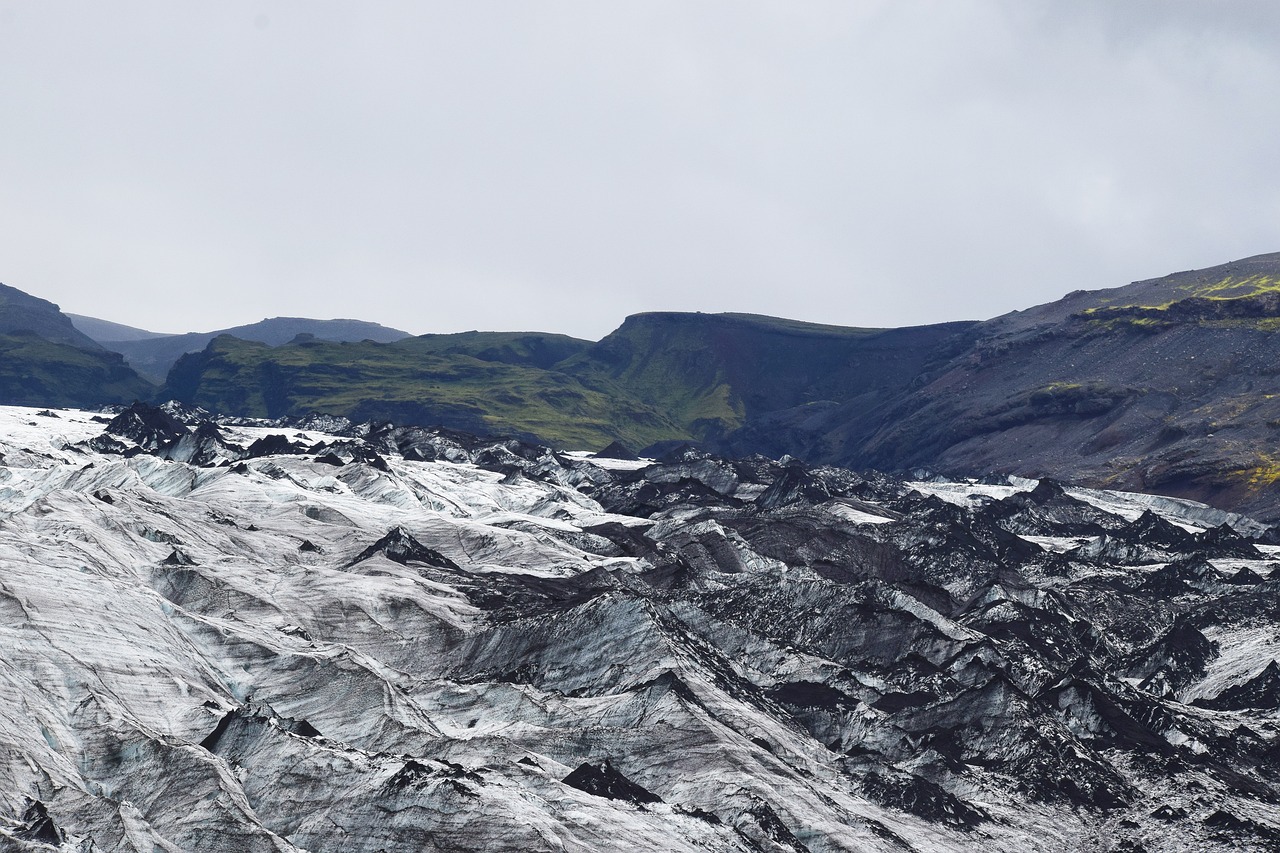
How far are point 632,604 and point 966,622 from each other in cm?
4509

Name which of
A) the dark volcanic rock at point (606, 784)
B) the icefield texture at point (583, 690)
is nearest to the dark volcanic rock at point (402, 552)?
the icefield texture at point (583, 690)

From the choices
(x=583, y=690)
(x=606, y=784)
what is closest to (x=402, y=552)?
(x=583, y=690)

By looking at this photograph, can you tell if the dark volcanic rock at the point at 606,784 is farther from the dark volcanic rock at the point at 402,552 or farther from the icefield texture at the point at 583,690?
the dark volcanic rock at the point at 402,552

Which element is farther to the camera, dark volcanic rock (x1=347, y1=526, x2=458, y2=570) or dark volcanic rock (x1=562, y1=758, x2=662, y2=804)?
dark volcanic rock (x1=347, y1=526, x2=458, y2=570)

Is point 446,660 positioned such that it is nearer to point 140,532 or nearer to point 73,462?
point 140,532

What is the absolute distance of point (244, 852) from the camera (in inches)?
2093

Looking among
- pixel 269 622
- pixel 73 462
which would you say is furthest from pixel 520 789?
pixel 73 462

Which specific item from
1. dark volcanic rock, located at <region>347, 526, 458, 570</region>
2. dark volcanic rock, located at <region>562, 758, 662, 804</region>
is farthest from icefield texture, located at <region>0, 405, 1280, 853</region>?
dark volcanic rock, located at <region>347, 526, 458, 570</region>

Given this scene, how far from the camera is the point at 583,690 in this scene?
82312 mm

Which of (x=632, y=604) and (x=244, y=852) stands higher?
(x=632, y=604)

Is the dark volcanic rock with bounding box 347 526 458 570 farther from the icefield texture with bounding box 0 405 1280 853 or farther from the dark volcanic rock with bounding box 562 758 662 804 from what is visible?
the dark volcanic rock with bounding box 562 758 662 804

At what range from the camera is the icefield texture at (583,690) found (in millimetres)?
58281

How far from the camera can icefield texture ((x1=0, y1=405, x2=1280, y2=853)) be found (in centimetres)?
5828

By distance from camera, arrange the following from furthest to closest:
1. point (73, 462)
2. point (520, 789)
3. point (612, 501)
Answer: point (612, 501) < point (73, 462) < point (520, 789)
